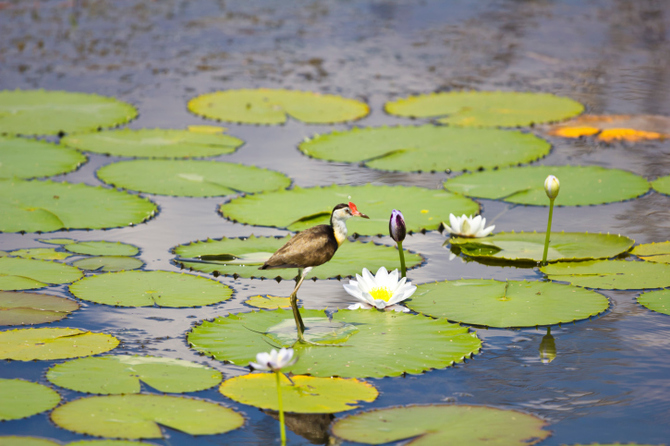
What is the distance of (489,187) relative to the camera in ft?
19.6

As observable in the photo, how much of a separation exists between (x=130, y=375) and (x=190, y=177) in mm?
2933

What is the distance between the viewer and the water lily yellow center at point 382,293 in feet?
13.8

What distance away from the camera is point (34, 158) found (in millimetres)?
6441

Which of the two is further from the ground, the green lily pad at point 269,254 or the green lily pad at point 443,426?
the green lily pad at point 269,254

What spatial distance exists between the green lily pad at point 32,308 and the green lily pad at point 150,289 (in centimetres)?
12

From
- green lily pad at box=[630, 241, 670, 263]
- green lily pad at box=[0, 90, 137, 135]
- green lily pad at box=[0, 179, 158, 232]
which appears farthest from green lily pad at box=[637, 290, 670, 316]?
green lily pad at box=[0, 90, 137, 135]

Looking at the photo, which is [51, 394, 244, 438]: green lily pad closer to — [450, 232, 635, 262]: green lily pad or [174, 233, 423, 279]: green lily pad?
[174, 233, 423, 279]: green lily pad

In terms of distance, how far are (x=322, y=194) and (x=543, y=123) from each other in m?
2.81

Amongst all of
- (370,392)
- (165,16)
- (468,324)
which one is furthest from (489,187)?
(165,16)

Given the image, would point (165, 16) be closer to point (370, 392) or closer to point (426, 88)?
point (426, 88)

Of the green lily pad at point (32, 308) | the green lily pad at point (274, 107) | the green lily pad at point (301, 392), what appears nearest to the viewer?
the green lily pad at point (301, 392)

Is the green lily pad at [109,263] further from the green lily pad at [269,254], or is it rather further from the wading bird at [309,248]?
the wading bird at [309,248]

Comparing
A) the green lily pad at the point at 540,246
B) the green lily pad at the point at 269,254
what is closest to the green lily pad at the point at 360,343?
the green lily pad at the point at 269,254

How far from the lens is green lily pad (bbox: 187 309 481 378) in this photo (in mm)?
3545
